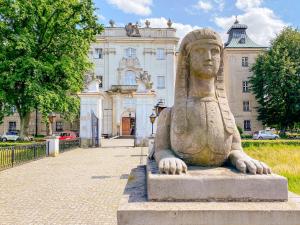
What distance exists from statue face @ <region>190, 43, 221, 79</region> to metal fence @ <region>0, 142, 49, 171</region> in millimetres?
11425

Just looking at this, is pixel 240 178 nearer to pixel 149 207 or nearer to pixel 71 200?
pixel 149 207

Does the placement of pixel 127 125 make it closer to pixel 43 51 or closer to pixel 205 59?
pixel 43 51

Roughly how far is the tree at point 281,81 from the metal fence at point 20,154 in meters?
27.7

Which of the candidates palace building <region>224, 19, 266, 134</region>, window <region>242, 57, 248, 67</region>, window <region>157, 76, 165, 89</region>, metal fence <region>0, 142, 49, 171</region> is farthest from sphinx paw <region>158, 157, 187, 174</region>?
window <region>242, 57, 248, 67</region>

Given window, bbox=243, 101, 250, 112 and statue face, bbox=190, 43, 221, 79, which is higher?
window, bbox=243, 101, 250, 112

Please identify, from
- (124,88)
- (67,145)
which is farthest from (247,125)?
(67,145)

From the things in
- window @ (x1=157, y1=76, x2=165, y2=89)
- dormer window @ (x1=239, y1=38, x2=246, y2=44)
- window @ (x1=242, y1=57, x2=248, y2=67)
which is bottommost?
window @ (x1=157, y1=76, x2=165, y2=89)

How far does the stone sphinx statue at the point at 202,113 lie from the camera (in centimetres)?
347

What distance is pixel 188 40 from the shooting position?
3.59 meters

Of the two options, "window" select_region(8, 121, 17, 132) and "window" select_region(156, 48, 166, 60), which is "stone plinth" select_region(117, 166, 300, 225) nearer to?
"window" select_region(156, 48, 166, 60)

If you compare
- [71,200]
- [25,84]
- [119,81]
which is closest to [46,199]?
[71,200]

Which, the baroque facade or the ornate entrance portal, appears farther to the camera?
the baroque facade

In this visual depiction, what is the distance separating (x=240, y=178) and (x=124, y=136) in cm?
3673

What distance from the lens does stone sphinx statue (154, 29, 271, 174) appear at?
347cm
